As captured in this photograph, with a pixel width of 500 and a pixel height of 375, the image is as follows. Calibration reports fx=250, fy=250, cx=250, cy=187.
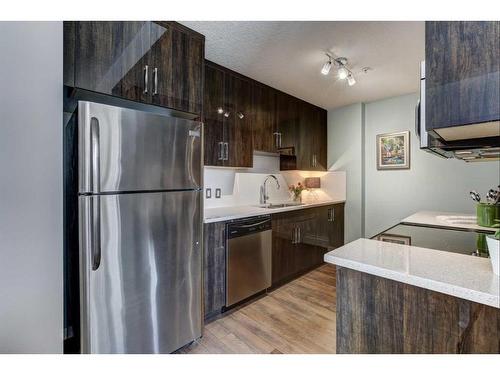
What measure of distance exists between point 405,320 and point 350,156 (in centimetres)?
302

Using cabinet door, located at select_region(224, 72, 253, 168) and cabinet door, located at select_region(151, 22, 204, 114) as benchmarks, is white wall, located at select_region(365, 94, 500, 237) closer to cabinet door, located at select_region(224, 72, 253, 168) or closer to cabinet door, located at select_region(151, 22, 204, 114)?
cabinet door, located at select_region(224, 72, 253, 168)

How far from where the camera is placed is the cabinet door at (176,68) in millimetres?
1649

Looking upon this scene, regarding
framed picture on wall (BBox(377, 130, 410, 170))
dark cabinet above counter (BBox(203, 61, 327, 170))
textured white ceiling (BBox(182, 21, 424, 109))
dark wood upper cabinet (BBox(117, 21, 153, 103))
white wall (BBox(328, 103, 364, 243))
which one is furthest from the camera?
white wall (BBox(328, 103, 364, 243))

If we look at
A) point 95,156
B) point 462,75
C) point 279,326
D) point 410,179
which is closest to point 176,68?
point 95,156

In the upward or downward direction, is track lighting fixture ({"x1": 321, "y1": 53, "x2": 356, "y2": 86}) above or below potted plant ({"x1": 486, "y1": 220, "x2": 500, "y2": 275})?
above

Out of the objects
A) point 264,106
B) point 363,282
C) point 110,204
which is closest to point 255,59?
point 264,106

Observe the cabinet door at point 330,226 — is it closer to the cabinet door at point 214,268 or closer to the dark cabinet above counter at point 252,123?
the dark cabinet above counter at point 252,123

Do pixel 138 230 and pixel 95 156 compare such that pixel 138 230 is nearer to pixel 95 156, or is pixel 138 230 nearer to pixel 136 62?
pixel 95 156

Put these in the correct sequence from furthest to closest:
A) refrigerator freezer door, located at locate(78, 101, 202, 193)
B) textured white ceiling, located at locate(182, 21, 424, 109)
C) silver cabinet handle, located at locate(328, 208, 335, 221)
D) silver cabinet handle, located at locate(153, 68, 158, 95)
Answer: silver cabinet handle, located at locate(328, 208, 335, 221)
textured white ceiling, located at locate(182, 21, 424, 109)
silver cabinet handle, located at locate(153, 68, 158, 95)
refrigerator freezer door, located at locate(78, 101, 202, 193)

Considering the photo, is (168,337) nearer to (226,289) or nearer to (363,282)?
(226,289)

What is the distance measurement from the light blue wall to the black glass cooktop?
164cm

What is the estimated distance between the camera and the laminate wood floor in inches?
68.1

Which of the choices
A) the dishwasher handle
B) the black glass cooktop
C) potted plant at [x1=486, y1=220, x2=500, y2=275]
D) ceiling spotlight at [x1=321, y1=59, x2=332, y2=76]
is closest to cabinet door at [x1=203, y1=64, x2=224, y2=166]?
the dishwasher handle
